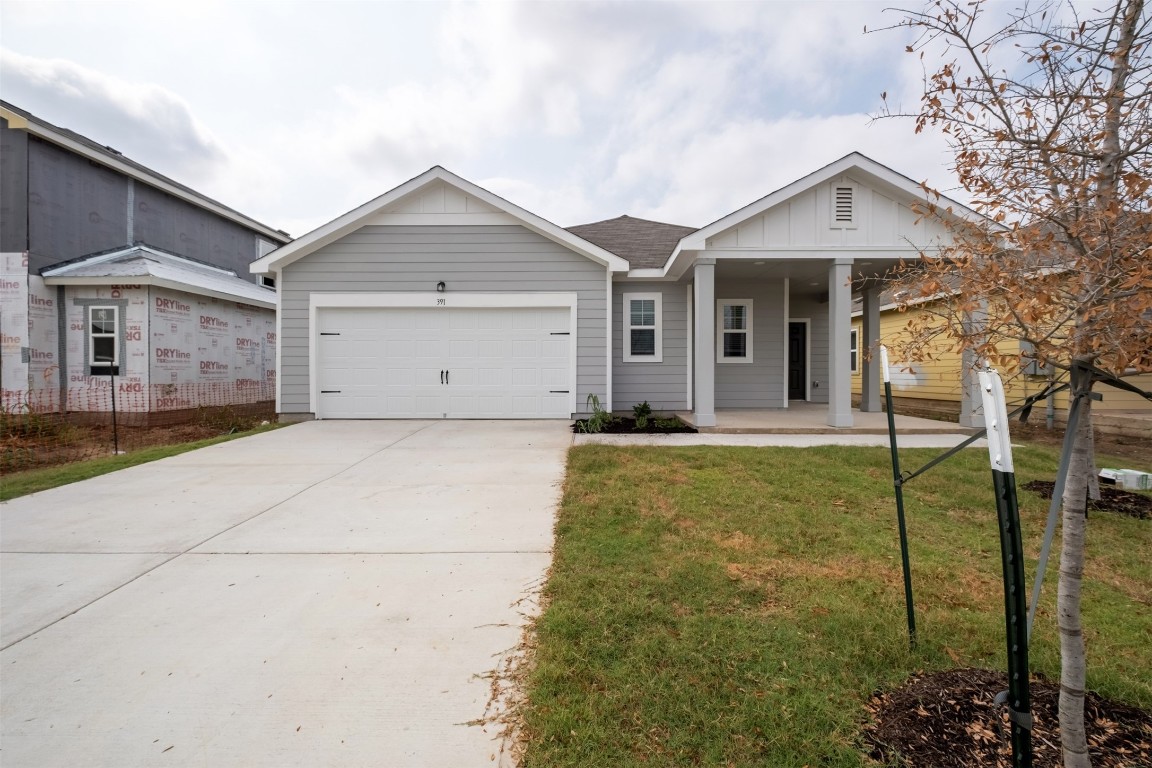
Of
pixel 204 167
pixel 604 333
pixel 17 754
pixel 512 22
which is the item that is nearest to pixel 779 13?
pixel 512 22

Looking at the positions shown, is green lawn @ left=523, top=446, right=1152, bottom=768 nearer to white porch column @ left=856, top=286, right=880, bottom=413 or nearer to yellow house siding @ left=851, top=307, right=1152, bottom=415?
white porch column @ left=856, top=286, right=880, bottom=413

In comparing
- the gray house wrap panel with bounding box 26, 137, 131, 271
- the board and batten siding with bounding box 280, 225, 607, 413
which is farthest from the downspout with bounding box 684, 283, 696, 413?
the gray house wrap panel with bounding box 26, 137, 131, 271

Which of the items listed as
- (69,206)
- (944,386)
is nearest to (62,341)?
(69,206)

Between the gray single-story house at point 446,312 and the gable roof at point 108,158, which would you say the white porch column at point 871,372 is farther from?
the gable roof at point 108,158

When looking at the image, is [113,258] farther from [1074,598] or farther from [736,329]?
[1074,598]

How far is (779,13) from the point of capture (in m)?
8.16

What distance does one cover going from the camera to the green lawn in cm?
189

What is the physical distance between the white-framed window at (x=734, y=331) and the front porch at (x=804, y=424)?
1531 mm

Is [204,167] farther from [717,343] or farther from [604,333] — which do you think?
[717,343]

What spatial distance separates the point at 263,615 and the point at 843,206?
9.65 metres

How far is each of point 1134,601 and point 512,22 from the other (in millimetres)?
11239

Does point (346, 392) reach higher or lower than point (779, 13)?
lower

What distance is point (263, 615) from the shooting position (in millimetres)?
2832

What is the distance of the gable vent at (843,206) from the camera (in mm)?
8555
